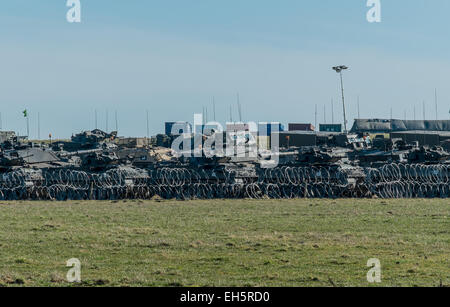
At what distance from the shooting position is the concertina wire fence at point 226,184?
39.1 metres

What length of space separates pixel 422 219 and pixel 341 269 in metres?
11.5

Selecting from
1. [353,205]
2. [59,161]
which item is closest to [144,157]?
[59,161]

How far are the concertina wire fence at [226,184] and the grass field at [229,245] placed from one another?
21.5 feet

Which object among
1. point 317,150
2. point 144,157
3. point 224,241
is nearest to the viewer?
point 224,241

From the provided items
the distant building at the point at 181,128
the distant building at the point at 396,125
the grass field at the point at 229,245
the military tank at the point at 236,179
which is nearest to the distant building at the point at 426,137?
the distant building at the point at 396,125

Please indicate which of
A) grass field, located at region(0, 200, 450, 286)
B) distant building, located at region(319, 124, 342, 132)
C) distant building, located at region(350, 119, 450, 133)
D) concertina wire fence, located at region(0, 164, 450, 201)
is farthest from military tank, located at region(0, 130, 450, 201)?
distant building, located at region(319, 124, 342, 132)

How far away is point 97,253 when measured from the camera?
18297mm

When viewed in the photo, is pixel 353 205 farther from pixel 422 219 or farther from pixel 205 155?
pixel 205 155

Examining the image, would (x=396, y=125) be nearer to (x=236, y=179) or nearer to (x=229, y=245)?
(x=236, y=179)

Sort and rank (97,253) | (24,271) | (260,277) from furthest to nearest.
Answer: (97,253) → (24,271) → (260,277)

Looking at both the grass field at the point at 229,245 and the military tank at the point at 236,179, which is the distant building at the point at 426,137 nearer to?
the military tank at the point at 236,179

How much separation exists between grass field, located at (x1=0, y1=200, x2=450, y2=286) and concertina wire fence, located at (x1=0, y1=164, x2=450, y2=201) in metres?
6.54

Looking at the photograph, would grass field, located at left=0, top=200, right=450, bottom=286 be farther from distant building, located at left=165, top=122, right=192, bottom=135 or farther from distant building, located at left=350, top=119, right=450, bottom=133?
distant building, located at left=350, top=119, right=450, bottom=133

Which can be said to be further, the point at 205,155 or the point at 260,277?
the point at 205,155
